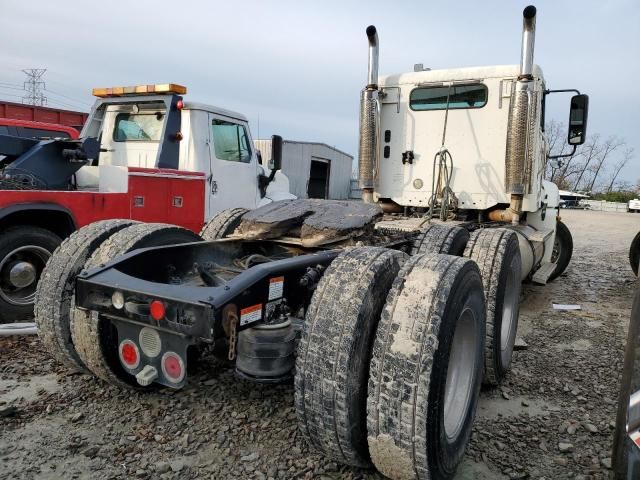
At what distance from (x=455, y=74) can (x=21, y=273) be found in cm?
510

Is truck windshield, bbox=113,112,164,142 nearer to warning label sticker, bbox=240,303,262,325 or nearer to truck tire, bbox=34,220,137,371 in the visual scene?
truck tire, bbox=34,220,137,371

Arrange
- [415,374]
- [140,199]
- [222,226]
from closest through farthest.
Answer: [415,374], [222,226], [140,199]

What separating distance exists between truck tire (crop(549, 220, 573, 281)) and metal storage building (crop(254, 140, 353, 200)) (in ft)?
50.4

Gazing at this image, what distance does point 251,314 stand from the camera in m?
2.46

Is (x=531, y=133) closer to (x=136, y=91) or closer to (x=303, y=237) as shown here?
(x=303, y=237)

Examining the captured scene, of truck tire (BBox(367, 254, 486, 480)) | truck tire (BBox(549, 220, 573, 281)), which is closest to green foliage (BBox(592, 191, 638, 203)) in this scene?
truck tire (BBox(549, 220, 573, 281))

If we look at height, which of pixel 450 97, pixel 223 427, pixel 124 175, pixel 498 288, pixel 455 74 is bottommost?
pixel 223 427

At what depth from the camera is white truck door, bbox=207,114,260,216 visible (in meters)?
6.41

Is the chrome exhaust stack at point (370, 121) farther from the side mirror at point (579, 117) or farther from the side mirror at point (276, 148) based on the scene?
the side mirror at point (579, 117)

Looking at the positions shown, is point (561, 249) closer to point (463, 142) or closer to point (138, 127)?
point (463, 142)

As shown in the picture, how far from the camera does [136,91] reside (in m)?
6.30

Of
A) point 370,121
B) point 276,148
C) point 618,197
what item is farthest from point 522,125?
point 618,197

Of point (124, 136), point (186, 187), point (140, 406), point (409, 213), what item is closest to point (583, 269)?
point (409, 213)

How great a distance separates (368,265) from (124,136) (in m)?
5.17
